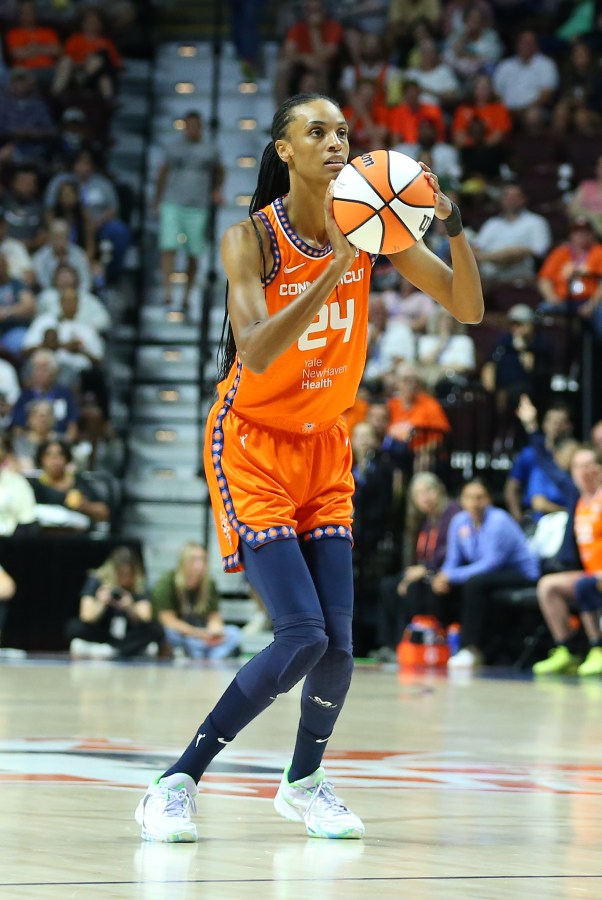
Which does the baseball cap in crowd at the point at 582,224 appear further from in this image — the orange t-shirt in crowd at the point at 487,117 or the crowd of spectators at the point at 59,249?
the crowd of spectators at the point at 59,249

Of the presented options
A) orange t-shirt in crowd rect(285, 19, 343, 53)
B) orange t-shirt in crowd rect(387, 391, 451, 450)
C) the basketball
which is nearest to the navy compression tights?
the basketball

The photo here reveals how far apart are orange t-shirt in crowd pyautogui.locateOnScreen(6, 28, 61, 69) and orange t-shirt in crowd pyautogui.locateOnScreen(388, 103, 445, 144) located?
189 inches

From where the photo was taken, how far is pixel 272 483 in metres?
4.08

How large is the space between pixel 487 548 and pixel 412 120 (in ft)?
22.0

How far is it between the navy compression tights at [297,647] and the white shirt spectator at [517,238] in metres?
11.9

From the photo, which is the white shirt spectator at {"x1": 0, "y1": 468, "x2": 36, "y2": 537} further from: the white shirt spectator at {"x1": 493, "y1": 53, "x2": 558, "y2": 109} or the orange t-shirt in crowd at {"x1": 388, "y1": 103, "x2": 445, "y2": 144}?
the white shirt spectator at {"x1": 493, "y1": 53, "x2": 558, "y2": 109}

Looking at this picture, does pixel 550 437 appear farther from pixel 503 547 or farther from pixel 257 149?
pixel 257 149

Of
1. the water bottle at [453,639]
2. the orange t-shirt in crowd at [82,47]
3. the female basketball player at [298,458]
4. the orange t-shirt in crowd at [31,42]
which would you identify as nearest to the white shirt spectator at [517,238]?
the water bottle at [453,639]

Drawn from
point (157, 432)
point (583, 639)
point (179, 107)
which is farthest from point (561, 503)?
point (179, 107)

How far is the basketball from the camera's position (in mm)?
3793

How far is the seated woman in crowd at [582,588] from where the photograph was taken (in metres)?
11.2

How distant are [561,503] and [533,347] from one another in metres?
1.81

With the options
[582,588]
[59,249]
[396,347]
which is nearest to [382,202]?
[582,588]

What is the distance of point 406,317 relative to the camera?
1531cm
